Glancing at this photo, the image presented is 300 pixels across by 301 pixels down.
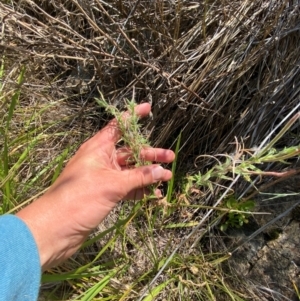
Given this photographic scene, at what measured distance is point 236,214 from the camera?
146 cm

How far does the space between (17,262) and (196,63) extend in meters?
0.86

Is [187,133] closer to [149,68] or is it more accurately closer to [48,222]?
[149,68]

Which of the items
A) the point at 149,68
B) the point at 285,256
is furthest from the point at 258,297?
the point at 149,68

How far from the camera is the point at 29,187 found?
1493 millimetres

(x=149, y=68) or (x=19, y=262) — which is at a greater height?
(x=149, y=68)

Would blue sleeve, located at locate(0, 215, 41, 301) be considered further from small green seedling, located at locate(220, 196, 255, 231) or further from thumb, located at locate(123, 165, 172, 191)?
small green seedling, located at locate(220, 196, 255, 231)

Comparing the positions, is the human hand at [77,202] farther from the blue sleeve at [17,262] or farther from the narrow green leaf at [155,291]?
the narrow green leaf at [155,291]

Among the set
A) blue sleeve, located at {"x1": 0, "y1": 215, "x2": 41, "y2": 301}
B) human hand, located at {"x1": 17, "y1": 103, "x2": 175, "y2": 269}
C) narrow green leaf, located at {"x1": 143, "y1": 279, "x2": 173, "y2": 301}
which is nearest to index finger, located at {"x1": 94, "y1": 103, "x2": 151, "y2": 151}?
human hand, located at {"x1": 17, "y1": 103, "x2": 175, "y2": 269}

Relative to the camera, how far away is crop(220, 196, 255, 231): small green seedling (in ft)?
4.55

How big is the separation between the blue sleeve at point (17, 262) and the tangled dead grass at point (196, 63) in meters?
0.41

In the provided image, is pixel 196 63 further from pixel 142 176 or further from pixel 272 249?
pixel 272 249

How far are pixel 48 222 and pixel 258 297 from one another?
75 cm

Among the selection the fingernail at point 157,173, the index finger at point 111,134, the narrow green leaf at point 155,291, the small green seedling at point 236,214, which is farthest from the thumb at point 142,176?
the narrow green leaf at point 155,291

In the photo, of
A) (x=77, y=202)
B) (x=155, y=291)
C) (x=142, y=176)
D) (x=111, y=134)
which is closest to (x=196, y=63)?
(x=111, y=134)
